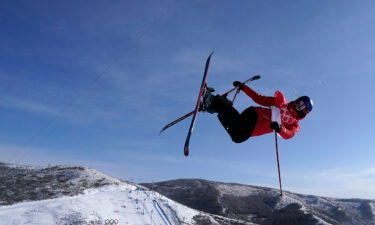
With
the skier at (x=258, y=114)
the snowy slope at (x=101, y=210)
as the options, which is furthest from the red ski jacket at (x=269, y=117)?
the snowy slope at (x=101, y=210)

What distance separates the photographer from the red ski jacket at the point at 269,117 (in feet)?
37.8

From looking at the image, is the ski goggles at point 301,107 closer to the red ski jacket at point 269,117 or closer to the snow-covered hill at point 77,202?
the red ski jacket at point 269,117

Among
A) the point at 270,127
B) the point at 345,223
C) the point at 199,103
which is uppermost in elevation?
the point at 199,103

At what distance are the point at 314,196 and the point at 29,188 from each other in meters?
111

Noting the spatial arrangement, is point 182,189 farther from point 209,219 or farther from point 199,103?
point 199,103

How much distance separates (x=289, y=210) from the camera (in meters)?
88.2

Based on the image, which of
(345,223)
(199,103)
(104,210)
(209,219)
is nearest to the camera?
(199,103)

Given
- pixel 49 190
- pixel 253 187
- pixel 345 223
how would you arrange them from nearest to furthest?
pixel 49 190 → pixel 345 223 → pixel 253 187

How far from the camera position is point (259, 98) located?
39.1 feet

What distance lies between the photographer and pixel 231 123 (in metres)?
12.1

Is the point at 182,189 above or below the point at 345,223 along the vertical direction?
above

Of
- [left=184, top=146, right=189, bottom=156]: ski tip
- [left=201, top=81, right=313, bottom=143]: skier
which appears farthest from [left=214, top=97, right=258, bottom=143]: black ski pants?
[left=184, top=146, right=189, bottom=156]: ski tip

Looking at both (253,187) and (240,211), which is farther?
(253,187)

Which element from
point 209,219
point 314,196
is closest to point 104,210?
point 209,219
